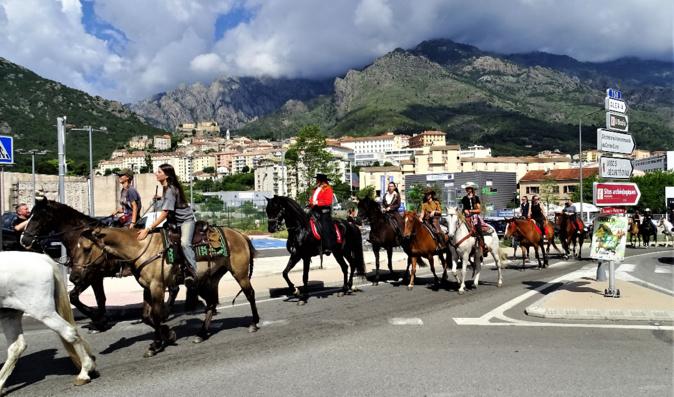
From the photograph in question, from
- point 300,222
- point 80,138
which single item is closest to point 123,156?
point 80,138

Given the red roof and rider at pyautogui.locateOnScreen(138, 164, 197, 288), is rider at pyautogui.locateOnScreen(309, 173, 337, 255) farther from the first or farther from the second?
the red roof

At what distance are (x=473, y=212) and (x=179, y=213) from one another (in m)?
8.35

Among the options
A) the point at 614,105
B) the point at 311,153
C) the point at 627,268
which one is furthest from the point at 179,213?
the point at 311,153

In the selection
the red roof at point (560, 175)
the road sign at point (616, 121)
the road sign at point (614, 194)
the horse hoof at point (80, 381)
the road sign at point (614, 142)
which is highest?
the red roof at point (560, 175)

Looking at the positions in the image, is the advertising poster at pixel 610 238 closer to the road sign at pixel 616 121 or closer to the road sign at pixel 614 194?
the road sign at pixel 614 194

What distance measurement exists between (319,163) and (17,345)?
45.0 m

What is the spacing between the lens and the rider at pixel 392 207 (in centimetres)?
1447

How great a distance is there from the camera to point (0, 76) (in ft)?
640

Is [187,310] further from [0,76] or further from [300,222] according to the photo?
[0,76]

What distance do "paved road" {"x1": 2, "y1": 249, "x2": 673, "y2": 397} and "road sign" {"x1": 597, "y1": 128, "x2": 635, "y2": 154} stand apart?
4.22m

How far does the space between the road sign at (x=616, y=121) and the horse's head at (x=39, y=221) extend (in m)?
11.4

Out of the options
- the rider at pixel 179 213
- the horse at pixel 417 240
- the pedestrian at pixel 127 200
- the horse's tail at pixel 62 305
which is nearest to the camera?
the horse's tail at pixel 62 305

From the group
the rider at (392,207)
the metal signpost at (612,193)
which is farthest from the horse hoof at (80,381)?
the metal signpost at (612,193)

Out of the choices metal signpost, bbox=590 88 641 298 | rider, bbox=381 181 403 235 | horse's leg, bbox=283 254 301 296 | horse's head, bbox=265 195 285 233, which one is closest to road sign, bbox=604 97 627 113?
metal signpost, bbox=590 88 641 298
